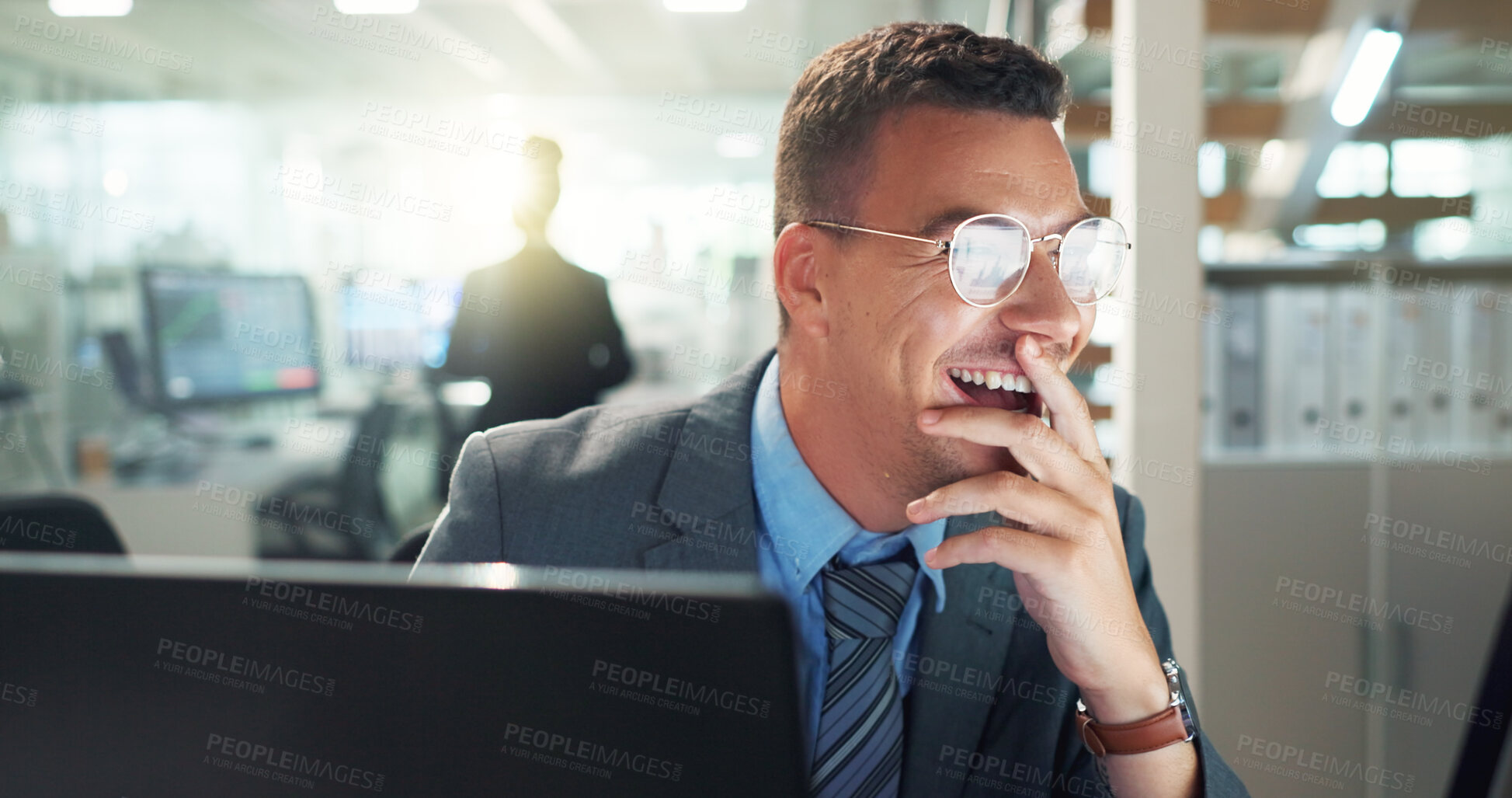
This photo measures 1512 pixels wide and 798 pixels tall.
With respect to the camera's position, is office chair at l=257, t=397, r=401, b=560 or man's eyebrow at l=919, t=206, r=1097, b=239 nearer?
man's eyebrow at l=919, t=206, r=1097, b=239

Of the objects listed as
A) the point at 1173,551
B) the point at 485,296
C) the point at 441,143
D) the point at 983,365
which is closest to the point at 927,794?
the point at 983,365

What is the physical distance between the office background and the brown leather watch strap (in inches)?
37.3

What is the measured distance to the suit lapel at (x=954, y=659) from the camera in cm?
109

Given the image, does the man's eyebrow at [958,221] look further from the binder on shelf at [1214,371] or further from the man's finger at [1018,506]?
the binder on shelf at [1214,371]

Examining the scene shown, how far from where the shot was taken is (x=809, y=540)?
114cm

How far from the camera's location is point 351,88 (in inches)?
305

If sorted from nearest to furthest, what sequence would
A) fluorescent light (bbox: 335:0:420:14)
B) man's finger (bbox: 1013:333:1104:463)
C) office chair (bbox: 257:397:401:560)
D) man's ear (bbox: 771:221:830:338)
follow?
man's finger (bbox: 1013:333:1104:463) → man's ear (bbox: 771:221:830:338) → office chair (bbox: 257:397:401:560) → fluorescent light (bbox: 335:0:420:14)

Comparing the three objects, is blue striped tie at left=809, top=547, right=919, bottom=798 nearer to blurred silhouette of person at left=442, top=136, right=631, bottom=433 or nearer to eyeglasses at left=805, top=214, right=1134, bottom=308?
eyeglasses at left=805, top=214, right=1134, bottom=308


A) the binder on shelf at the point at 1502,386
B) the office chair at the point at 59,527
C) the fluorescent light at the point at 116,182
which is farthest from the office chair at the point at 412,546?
the fluorescent light at the point at 116,182

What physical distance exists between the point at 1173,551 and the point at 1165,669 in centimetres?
91

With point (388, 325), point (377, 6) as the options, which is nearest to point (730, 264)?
point (388, 325)

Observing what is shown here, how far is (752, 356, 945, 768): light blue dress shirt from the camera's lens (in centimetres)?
113

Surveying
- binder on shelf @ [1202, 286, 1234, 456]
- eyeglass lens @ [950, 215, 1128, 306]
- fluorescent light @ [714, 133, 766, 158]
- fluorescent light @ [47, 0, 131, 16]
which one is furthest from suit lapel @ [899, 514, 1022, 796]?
fluorescent light @ [47, 0, 131, 16]

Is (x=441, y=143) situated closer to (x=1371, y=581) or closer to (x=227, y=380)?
(x=227, y=380)
